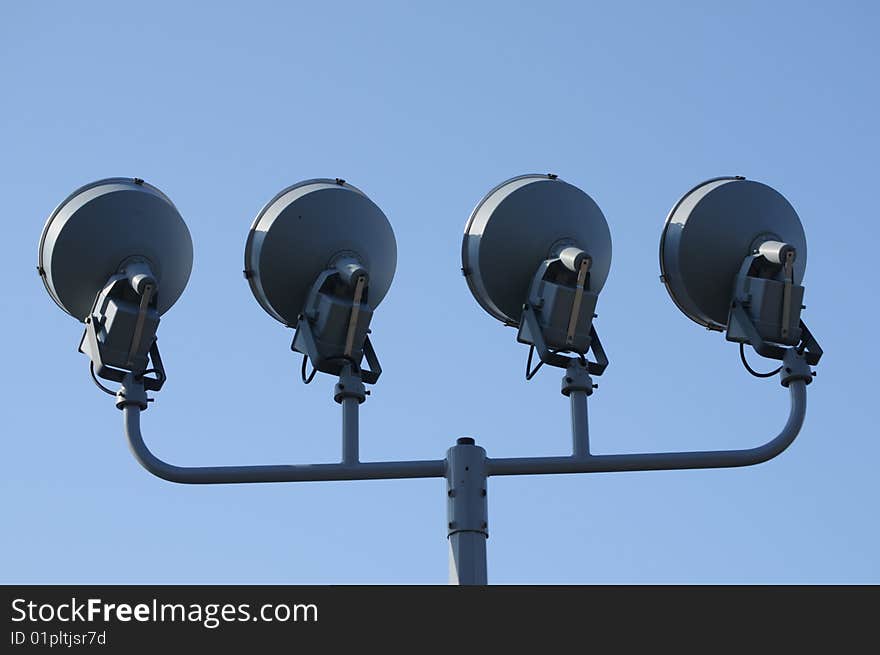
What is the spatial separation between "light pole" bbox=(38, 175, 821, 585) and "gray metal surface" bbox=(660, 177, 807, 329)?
1 cm

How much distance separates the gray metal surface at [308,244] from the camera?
1386cm

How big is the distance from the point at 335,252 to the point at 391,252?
62 centimetres

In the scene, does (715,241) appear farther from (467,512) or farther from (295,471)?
(295,471)

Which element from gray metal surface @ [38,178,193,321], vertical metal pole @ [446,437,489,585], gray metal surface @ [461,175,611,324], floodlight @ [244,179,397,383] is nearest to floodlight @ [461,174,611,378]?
gray metal surface @ [461,175,611,324]

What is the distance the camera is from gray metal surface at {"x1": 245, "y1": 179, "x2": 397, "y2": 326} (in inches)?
546

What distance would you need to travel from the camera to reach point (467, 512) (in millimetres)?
12633

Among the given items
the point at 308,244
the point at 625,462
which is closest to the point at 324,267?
the point at 308,244

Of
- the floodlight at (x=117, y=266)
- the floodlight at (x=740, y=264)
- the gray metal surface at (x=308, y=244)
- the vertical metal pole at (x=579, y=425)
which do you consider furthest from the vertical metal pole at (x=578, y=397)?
the floodlight at (x=117, y=266)

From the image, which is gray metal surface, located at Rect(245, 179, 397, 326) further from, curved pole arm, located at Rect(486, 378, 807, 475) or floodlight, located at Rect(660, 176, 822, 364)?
floodlight, located at Rect(660, 176, 822, 364)

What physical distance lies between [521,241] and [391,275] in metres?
1.14

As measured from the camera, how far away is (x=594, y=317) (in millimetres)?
13641
